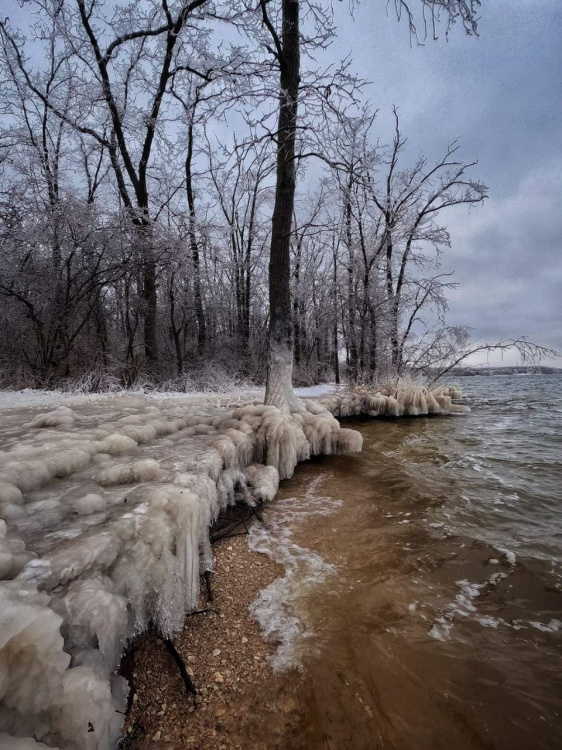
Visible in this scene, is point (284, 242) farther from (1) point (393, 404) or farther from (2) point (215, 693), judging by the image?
(1) point (393, 404)

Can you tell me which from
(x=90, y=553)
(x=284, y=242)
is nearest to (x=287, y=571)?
(x=90, y=553)

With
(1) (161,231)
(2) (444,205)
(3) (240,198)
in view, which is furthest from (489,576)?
(3) (240,198)

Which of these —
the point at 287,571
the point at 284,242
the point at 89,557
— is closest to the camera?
the point at 89,557

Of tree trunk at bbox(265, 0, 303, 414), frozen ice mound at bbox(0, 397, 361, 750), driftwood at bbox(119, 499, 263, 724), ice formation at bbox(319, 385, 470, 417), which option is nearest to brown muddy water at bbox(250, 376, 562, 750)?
driftwood at bbox(119, 499, 263, 724)

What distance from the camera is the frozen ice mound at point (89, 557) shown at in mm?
1045

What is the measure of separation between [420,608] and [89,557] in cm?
210

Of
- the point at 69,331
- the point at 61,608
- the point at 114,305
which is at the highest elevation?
the point at 114,305

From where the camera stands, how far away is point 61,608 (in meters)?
1.29

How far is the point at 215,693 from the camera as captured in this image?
5.35 ft

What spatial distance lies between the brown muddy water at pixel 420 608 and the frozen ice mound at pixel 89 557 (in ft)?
2.48

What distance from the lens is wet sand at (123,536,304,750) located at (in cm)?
143

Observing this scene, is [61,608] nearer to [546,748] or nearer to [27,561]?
[27,561]

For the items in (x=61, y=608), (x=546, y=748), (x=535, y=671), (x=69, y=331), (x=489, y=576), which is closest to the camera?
(x=61, y=608)

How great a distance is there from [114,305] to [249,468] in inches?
510
